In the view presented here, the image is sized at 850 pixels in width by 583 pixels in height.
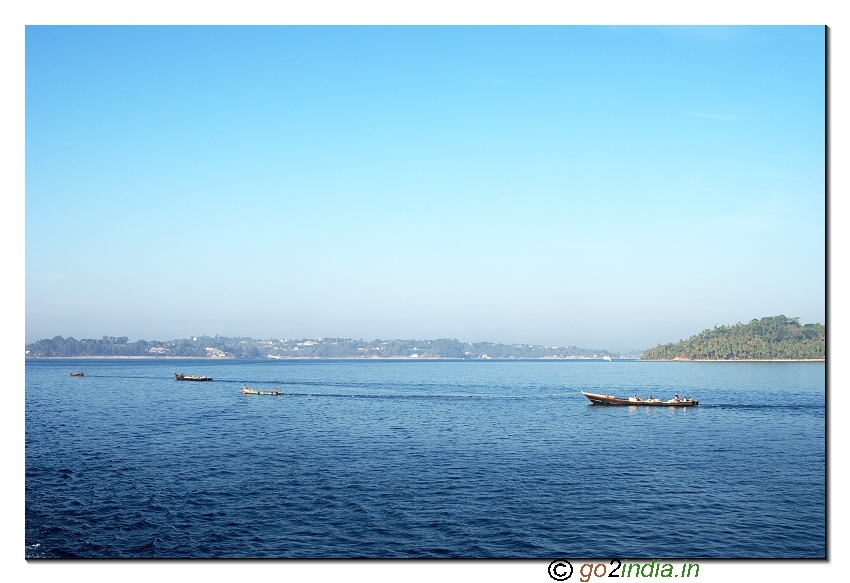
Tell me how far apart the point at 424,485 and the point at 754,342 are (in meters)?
151

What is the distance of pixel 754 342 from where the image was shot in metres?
157

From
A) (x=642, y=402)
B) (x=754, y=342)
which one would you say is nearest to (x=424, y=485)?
(x=642, y=402)

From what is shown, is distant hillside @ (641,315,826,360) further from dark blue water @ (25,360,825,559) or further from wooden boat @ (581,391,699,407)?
dark blue water @ (25,360,825,559)

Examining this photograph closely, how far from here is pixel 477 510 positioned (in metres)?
22.8

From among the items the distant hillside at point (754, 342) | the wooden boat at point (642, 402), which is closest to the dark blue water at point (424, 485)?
the wooden boat at point (642, 402)

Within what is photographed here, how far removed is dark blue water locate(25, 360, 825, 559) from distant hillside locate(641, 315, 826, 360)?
94325 millimetres

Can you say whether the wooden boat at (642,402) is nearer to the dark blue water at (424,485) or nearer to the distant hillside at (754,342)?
the dark blue water at (424,485)

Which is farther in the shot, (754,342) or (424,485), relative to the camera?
(754,342)

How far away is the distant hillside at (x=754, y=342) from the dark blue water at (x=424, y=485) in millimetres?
94325

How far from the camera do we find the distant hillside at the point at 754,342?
447 feet

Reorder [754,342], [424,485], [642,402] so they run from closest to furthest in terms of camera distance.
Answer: [424,485] → [642,402] → [754,342]

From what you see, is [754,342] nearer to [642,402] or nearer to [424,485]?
[642,402]
